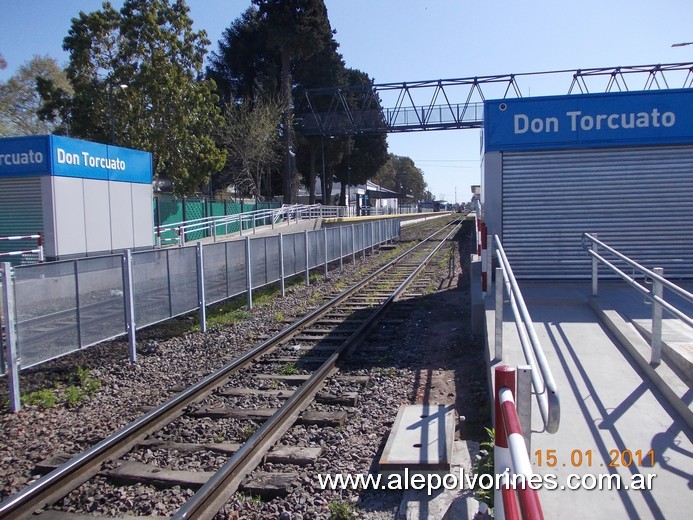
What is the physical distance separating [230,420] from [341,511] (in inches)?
98.4

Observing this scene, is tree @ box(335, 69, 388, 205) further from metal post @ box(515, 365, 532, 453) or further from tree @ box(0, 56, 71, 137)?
metal post @ box(515, 365, 532, 453)

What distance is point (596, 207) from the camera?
37.9 ft

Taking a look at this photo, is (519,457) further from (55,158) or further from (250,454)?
(55,158)

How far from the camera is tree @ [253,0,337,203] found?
147 ft

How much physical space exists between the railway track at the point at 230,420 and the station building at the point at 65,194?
38.1 feet

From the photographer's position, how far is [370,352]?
970 centimetres

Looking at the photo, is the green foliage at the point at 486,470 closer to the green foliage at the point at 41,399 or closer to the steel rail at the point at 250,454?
the steel rail at the point at 250,454

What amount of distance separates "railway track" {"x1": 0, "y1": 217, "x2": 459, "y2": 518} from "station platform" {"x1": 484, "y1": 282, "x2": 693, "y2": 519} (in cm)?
217

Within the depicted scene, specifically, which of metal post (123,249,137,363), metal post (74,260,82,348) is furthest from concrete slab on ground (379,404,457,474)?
metal post (123,249,137,363)

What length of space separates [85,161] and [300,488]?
59.3 ft

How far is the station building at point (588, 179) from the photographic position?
36.8 feet

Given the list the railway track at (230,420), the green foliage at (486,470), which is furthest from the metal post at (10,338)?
the green foliage at (486,470)

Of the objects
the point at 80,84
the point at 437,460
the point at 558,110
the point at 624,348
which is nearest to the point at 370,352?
the point at 624,348

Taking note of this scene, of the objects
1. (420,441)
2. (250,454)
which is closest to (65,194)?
(250,454)
